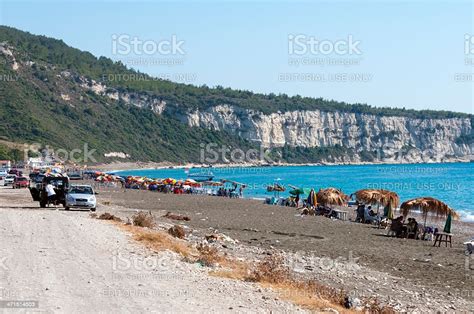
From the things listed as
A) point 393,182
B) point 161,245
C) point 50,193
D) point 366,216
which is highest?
point 50,193

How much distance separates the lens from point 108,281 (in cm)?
1183

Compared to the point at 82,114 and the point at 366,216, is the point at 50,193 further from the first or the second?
the point at 82,114

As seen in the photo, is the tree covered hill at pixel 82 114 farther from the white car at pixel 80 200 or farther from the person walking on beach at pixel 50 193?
the white car at pixel 80 200

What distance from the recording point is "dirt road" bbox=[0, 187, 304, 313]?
10266 millimetres

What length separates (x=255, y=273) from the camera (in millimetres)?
13328

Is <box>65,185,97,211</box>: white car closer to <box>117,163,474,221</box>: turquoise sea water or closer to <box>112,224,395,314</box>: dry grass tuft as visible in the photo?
<box>112,224,395,314</box>: dry grass tuft

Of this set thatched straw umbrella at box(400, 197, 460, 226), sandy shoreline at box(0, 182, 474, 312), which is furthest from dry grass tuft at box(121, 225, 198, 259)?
thatched straw umbrella at box(400, 197, 460, 226)

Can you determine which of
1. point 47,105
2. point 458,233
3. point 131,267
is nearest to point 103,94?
point 47,105

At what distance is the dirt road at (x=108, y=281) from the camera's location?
10266 millimetres

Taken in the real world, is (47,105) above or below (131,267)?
above

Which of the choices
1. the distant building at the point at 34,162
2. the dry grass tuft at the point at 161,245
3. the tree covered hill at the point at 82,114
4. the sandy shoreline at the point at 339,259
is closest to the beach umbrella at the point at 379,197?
the sandy shoreline at the point at 339,259

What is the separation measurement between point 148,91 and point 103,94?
60.0ft

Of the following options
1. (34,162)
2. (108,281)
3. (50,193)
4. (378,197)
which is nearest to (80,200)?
(50,193)

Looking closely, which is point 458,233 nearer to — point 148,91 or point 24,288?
point 24,288
